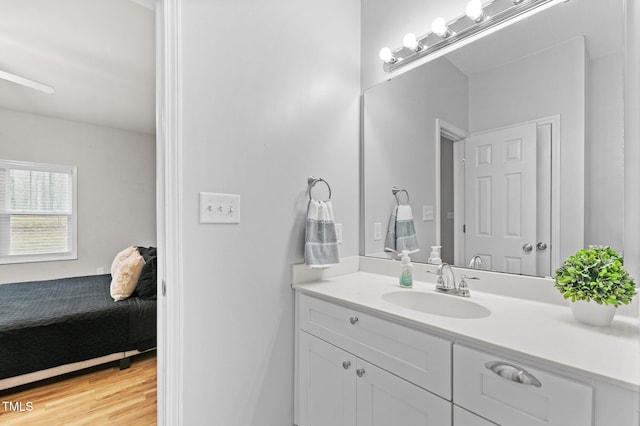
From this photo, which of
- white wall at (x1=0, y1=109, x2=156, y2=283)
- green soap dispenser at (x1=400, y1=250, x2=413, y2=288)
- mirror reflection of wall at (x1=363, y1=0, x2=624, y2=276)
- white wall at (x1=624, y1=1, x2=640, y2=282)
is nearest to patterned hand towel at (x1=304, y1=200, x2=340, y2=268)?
green soap dispenser at (x1=400, y1=250, x2=413, y2=288)

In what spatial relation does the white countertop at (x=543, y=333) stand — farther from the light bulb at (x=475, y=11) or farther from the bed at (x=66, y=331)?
the bed at (x=66, y=331)

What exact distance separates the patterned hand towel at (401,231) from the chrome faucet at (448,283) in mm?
238

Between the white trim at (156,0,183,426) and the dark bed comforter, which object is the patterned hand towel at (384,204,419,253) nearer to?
the white trim at (156,0,183,426)

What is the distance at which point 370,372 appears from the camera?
1.15 metres

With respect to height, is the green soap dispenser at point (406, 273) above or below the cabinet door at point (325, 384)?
above

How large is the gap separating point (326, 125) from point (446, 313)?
43.9 inches

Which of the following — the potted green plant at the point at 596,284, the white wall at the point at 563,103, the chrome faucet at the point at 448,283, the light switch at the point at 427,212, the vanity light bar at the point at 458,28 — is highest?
the vanity light bar at the point at 458,28

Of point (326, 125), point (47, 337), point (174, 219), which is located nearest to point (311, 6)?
point (326, 125)

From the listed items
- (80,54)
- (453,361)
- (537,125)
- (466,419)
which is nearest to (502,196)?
(537,125)

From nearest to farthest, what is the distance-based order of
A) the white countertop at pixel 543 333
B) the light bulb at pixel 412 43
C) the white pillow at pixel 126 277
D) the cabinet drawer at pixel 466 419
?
1. the white countertop at pixel 543 333
2. the cabinet drawer at pixel 466 419
3. the light bulb at pixel 412 43
4. the white pillow at pixel 126 277

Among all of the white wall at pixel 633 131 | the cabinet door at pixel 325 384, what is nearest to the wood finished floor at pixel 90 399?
the cabinet door at pixel 325 384

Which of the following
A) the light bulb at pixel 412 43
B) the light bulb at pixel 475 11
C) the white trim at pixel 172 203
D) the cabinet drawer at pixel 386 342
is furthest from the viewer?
the light bulb at pixel 412 43

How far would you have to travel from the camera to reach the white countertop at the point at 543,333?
0.70m

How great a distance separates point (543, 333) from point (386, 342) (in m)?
0.48
